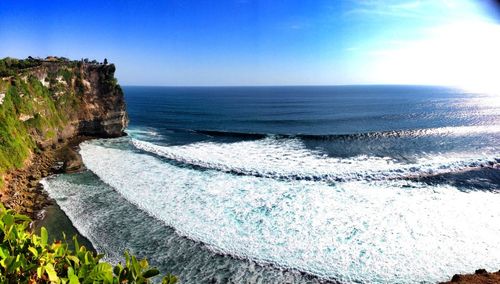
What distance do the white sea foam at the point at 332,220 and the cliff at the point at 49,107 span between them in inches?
321

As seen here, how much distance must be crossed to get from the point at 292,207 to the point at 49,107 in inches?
1290

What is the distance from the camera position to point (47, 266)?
5684 mm

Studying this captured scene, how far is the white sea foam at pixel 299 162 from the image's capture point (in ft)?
103

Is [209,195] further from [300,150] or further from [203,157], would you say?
[300,150]

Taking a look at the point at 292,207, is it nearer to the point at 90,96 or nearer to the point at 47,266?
the point at 47,266

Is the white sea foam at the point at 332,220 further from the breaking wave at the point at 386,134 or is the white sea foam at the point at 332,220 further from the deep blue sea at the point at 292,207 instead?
the breaking wave at the point at 386,134

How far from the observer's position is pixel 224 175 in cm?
3080

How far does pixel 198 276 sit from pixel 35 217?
12931 millimetres

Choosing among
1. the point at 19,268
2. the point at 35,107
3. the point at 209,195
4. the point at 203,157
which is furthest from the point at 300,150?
the point at 19,268

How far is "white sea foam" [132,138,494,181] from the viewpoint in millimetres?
31439

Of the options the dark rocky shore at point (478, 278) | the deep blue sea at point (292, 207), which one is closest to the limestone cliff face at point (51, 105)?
the deep blue sea at point (292, 207)

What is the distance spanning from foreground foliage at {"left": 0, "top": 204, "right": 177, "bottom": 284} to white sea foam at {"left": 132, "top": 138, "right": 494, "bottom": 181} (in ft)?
80.9

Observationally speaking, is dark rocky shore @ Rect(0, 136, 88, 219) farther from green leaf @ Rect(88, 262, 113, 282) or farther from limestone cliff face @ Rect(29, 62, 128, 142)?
green leaf @ Rect(88, 262, 113, 282)

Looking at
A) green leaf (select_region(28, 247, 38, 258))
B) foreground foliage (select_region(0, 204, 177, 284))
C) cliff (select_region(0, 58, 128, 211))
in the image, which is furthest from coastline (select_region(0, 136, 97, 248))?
green leaf (select_region(28, 247, 38, 258))
